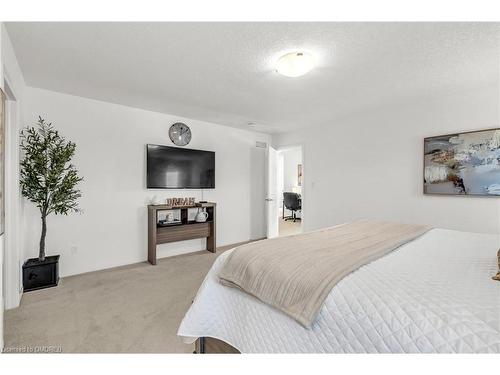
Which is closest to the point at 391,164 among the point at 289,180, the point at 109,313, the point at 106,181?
the point at 109,313

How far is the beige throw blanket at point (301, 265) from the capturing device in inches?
41.5

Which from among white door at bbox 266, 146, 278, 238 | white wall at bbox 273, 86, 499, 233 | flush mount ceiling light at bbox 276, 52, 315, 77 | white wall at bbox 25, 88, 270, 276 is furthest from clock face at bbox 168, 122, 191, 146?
flush mount ceiling light at bbox 276, 52, 315, 77

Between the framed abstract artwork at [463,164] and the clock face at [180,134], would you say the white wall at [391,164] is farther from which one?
the clock face at [180,134]

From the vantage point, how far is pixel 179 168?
3.73 meters

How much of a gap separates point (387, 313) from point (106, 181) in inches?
134

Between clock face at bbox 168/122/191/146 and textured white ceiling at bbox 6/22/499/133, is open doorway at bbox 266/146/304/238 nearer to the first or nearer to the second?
clock face at bbox 168/122/191/146

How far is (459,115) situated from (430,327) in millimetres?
2963

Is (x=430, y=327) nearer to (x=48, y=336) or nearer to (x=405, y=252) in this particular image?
(x=405, y=252)

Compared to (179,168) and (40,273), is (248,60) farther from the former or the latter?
(40,273)

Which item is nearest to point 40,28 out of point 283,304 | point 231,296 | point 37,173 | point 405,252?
point 37,173

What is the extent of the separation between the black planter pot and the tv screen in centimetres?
140

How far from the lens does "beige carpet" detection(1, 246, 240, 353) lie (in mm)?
1706

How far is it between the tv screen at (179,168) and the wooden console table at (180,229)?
346 mm

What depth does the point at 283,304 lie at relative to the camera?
3.59 feet
